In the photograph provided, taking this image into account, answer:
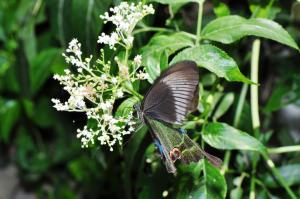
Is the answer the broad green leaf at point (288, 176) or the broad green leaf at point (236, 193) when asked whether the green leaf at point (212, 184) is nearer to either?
the broad green leaf at point (236, 193)

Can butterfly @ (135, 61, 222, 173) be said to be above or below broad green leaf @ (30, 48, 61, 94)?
below

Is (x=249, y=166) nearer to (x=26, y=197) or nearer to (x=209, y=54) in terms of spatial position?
(x=209, y=54)

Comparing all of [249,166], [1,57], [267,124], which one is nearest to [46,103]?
[1,57]

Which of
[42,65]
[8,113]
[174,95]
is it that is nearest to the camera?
[174,95]

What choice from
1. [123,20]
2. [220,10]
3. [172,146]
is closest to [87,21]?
[220,10]

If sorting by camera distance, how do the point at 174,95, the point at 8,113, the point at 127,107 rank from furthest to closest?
1. the point at 8,113
2. the point at 127,107
3. the point at 174,95

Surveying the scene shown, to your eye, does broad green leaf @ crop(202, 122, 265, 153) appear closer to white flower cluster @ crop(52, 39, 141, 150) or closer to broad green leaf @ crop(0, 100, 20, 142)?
white flower cluster @ crop(52, 39, 141, 150)

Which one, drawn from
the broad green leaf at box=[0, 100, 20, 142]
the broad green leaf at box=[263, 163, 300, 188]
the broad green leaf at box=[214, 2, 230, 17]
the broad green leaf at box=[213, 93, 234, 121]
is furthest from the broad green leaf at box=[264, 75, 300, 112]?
the broad green leaf at box=[0, 100, 20, 142]

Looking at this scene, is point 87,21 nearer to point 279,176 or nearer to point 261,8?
point 261,8
